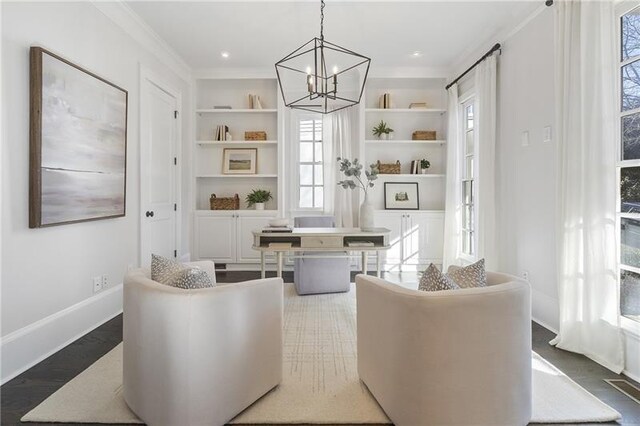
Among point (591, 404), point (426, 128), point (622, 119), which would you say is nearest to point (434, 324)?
point (591, 404)

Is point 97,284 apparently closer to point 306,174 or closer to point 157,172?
point 157,172

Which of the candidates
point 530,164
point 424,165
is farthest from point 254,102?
point 530,164

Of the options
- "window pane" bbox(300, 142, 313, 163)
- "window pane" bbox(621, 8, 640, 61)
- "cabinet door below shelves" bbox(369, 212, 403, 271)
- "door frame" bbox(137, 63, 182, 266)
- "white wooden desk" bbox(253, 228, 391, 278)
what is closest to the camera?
"window pane" bbox(621, 8, 640, 61)

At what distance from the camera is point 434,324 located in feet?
Result: 4.59

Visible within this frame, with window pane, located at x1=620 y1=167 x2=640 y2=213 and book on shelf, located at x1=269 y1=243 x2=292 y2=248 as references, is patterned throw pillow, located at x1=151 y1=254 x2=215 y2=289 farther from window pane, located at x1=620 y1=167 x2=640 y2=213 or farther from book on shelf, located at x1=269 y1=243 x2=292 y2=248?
window pane, located at x1=620 y1=167 x2=640 y2=213

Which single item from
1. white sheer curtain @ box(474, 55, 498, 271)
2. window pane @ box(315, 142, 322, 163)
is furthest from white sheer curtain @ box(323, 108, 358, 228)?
white sheer curtain @ box(474, 55, 498, 271)

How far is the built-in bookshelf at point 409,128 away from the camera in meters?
5.22

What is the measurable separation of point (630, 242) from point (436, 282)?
5.14 feet

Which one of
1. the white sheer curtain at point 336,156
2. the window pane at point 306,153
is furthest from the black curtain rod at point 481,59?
the window pane at point 306,153

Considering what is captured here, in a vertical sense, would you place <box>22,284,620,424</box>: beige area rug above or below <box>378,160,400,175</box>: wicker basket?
below

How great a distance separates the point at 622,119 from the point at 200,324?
278cm

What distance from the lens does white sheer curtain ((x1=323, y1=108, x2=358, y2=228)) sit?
5148 mm

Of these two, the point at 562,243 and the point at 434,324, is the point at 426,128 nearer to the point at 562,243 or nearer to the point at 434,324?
the point at 562,243

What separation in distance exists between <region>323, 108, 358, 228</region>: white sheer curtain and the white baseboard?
9.77 feet
